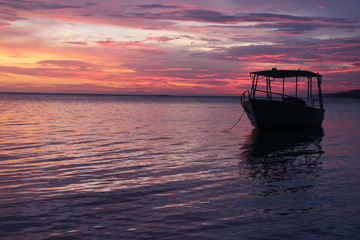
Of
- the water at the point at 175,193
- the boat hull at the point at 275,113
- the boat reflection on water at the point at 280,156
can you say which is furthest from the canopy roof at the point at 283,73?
the water at the point at 175,193

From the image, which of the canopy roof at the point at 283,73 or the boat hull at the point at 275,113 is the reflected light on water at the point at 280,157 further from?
the canopy roof at the point at 283,73

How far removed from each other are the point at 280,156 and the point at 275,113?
9985 millimetres

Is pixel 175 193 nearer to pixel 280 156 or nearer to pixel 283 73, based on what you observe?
pixel 280 156

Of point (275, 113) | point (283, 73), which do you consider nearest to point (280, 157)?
point (275, 113)

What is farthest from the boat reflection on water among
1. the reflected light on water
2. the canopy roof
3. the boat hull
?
the canopy roof

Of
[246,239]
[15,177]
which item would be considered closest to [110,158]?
[15,177]

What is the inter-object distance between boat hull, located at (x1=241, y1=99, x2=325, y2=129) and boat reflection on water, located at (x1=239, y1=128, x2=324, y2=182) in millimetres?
1167

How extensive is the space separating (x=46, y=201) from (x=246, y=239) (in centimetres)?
450

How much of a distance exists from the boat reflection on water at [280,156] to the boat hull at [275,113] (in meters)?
1.17

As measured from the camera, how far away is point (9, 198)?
25.7 feet

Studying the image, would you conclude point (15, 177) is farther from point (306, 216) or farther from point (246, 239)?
point (306, 216)

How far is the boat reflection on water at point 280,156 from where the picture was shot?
36.8 feet

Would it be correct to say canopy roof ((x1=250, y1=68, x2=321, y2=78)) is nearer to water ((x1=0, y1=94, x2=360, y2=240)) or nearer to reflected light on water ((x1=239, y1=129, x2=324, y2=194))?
reflected light on water ((x1=239, y1=129, x2=324, y2=194))

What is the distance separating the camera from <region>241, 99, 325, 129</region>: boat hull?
2400cm
